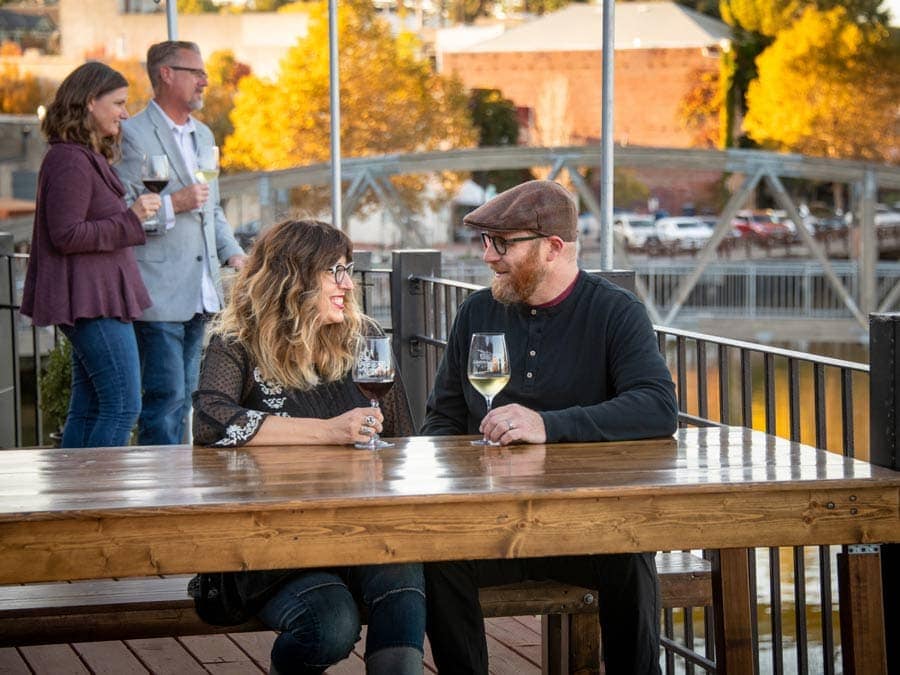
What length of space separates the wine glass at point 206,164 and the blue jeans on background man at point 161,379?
1.73 ft

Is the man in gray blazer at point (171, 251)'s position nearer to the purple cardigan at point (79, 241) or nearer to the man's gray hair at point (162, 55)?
the man's gray hair at point (162, 55)

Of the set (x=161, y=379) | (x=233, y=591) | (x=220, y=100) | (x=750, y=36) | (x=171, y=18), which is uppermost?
(x=750, y=36)

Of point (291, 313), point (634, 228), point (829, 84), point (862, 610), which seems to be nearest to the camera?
point (862, 610)

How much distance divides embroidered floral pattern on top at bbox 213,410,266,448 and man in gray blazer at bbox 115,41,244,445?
220cm

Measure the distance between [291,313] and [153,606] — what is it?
2.32 ft

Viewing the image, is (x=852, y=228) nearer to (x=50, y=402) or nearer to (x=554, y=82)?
(x=554, y=82)

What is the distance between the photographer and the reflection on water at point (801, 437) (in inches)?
225

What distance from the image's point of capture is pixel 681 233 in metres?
45.2

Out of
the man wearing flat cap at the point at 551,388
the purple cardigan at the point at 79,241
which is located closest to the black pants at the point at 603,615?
the man wearing flat cap at the point at 551,388

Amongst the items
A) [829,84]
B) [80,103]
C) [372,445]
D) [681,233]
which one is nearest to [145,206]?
[80,103]

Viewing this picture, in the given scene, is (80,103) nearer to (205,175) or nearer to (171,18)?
(205,175)

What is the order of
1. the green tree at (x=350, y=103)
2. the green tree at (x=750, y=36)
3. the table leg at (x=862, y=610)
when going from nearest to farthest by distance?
the table leg at (x=862, y=610) → the green tree at (x=350, y=103) → the green tree at (x=750, y=36)

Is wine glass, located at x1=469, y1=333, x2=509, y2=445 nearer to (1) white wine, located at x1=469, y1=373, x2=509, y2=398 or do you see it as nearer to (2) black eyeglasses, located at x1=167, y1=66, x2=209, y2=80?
(1) white wine, located at x1=469, y1=373, x2=509, y2=398

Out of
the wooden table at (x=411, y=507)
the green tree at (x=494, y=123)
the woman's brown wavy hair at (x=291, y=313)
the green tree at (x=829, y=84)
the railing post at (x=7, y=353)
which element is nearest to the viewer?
the wooden table at (x=411, y=507)
